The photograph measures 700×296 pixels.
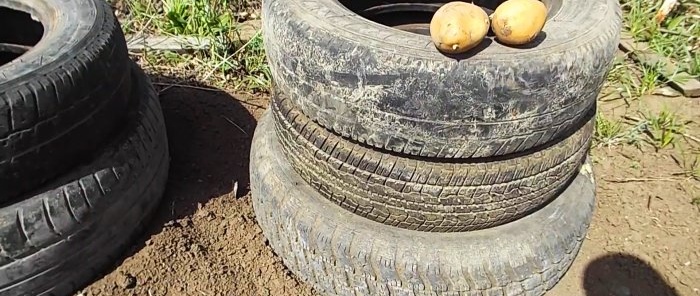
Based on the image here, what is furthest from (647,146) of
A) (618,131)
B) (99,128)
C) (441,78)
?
(99,128)

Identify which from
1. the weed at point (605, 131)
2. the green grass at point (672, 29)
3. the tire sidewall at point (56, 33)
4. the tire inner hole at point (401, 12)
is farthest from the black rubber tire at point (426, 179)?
the green grass at point (672, 29)

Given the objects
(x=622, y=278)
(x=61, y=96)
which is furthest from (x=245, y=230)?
(x=622, y=278)

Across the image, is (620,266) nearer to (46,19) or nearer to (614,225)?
(614,225)

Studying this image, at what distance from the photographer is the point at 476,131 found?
1.86m

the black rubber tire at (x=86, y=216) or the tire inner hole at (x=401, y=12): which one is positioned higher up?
the tire inner hole at (x=401, y=12)

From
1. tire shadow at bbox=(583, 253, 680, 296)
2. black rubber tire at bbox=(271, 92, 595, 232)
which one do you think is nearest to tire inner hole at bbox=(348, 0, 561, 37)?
black rubber tire at bbox=(271, 92, 595, 232)

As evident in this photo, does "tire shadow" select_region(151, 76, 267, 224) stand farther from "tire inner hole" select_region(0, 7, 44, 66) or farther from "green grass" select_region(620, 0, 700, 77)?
"green grass" select_region(620, 0, 700, 77)

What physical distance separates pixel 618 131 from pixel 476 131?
1778 millimetres

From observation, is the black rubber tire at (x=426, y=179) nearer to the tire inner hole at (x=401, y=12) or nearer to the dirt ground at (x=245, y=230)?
the dirt ground at (x=245, y=230)

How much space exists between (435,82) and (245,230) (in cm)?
118

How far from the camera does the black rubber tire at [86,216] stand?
2041 millimetres

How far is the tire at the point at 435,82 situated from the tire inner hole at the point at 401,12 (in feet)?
2.99

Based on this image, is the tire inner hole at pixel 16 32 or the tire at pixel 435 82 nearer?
the tire at pixel 435 82

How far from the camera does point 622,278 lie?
2508mm
